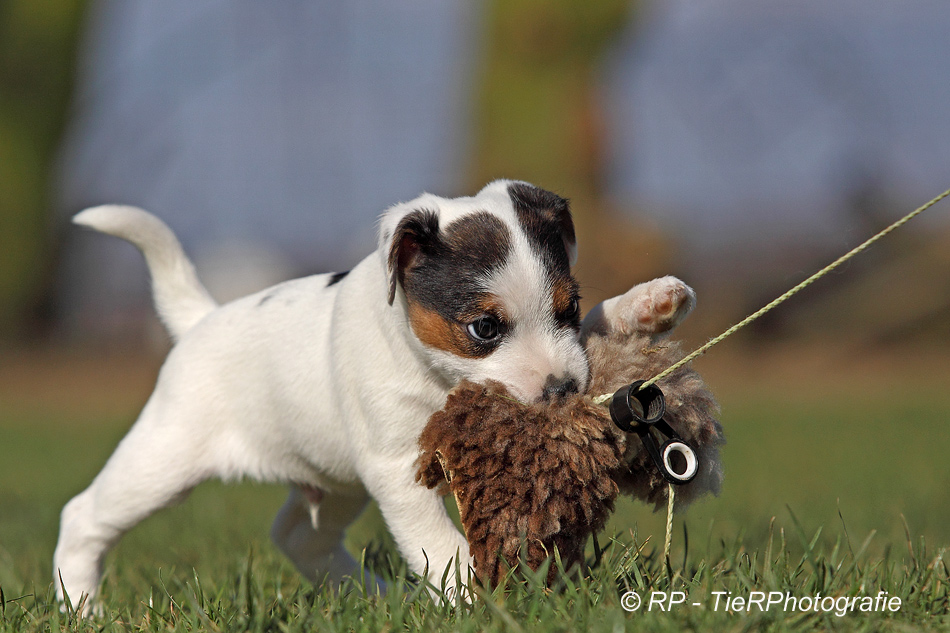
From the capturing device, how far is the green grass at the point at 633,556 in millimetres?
2625

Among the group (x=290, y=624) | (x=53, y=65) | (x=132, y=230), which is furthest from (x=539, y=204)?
(x=53, y=65)

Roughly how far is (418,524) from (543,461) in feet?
2.16

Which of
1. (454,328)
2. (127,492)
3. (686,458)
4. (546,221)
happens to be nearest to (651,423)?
(686,458)

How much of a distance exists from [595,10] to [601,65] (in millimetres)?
844

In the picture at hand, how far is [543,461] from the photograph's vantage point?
2689 millimetres

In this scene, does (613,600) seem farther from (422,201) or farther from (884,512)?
(884,512)

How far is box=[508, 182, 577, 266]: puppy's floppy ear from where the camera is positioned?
11.0ft

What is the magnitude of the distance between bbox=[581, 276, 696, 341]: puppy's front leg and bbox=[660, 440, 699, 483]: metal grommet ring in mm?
502

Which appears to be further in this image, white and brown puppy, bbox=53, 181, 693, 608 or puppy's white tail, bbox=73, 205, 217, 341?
puppy's white tail, bbox=73, 205, 217, 341

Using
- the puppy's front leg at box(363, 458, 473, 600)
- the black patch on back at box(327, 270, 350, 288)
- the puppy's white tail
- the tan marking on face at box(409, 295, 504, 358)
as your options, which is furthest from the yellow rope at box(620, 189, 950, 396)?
the puppy's white tail

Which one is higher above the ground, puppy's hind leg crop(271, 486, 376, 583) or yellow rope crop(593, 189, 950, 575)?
yellow rope crop(593, 189, 950, 575)

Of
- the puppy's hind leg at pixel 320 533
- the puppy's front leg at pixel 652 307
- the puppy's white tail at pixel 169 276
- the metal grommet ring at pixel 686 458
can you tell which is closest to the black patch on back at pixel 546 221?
the puppy's front leg at pixel 652 307

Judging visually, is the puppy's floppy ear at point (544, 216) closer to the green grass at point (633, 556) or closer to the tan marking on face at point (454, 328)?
the tan marking on face at point (454, 328)

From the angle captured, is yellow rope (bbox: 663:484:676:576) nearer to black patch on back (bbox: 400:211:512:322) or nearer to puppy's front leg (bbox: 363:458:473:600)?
puppy's front leg (bbox: 363:458:473:600)
